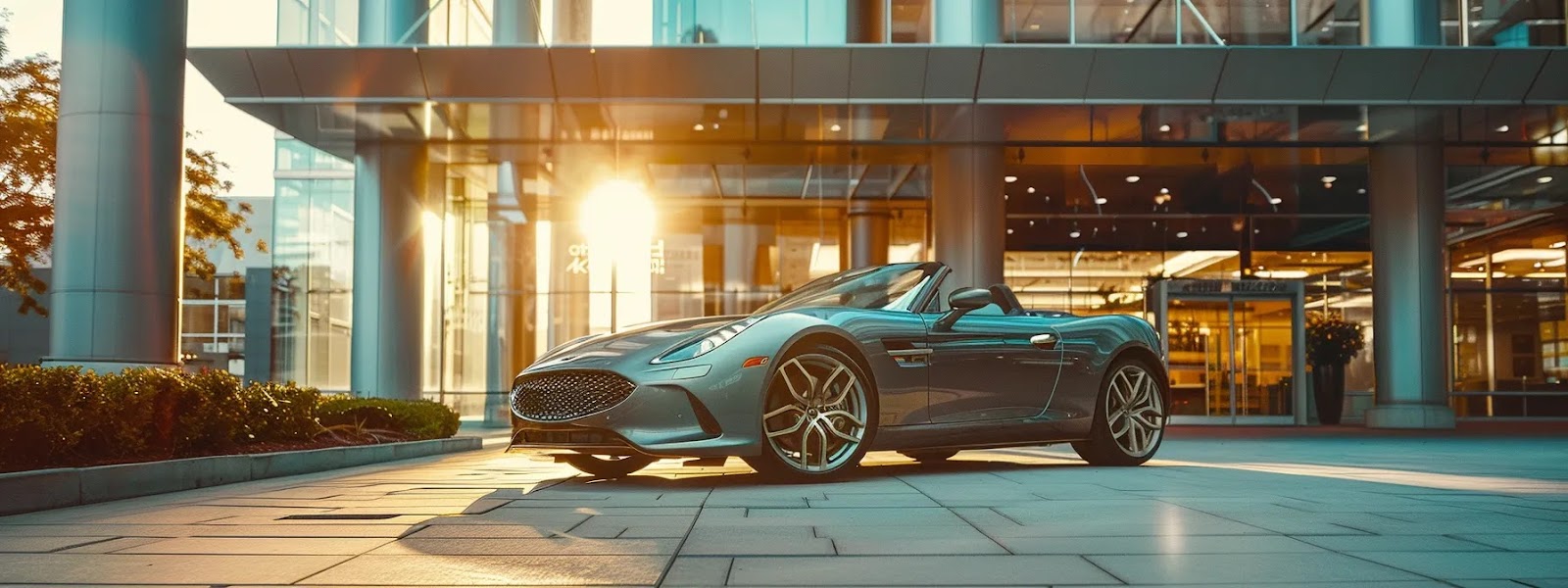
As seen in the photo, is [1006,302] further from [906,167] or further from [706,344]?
[906,167]

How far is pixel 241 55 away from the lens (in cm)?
1627

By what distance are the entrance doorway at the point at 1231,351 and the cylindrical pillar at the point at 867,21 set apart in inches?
326

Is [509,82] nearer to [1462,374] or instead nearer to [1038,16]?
[1038,16]

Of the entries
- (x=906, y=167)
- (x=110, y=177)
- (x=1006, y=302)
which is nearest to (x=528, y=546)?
(x=1006, y=302)

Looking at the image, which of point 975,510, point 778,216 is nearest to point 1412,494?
point 975,510

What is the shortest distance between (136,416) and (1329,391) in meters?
21.8

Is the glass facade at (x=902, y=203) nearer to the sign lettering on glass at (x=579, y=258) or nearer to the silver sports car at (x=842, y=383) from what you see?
the sign lettering on glass at (x=579, y=258)

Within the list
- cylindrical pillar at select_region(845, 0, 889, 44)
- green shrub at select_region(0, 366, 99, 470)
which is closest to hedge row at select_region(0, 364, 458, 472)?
green shrub at select_region(0, 366, 99, 470)

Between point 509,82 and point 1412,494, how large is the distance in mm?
12562

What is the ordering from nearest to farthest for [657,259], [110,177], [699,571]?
[699,571] < [110,177] < [657,259]

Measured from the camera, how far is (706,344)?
6.82 m

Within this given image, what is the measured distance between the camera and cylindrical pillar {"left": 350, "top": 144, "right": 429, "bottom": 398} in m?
19.3

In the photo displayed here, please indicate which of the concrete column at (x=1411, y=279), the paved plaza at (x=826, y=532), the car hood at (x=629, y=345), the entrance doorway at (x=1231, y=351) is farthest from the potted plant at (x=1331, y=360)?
the car hood at (x=629, y=345)

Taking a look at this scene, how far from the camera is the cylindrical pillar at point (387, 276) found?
19297 millimetres
